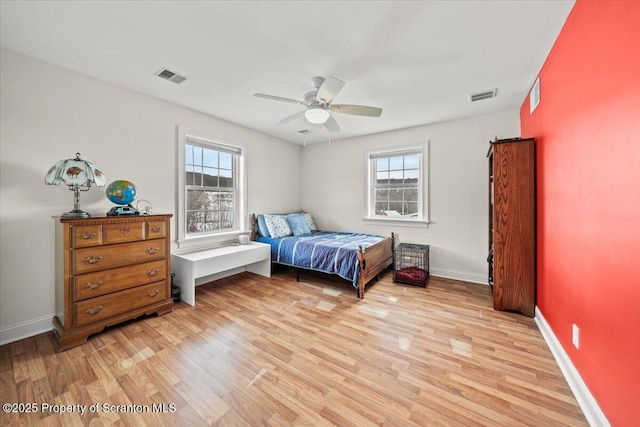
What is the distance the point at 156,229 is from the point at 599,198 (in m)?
3.47

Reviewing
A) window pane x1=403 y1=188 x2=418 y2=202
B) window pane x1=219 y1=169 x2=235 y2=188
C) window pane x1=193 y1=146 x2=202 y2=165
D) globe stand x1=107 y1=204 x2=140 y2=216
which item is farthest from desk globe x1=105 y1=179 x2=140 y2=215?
window pane x1=403 y1=188 x2=418 y2=202

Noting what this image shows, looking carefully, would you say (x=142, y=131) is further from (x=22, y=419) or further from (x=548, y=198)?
(x=548, y=198)

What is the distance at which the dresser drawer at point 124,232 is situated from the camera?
223 cm

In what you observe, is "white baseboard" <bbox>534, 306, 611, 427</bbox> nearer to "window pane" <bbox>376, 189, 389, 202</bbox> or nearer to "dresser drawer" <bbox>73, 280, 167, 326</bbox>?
"window pane" <bbox>376, 189, 389, 202</bbox>

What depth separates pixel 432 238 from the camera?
4.04 metres

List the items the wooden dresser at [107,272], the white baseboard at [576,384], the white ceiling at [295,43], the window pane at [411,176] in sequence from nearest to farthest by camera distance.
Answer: the white baseboard at [576,384]
the white ceiling at [295,43]
the wooden dresser at [107,272]
the window pane at [411,176]

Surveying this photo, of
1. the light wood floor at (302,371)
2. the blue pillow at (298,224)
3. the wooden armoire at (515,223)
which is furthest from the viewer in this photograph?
the blue pillow at (298,224)

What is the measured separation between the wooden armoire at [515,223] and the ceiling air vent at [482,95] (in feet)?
2.37

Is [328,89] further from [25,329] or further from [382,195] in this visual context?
[25,329]

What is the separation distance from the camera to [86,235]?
2.10 meters

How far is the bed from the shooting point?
320 cm

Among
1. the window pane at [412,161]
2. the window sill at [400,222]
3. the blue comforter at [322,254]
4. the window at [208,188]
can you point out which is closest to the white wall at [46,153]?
the window at [208,188]

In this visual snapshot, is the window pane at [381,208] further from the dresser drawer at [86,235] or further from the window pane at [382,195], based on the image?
the dresser drawer at [86,235]

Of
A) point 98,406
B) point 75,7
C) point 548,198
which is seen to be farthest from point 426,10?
point 98,406
